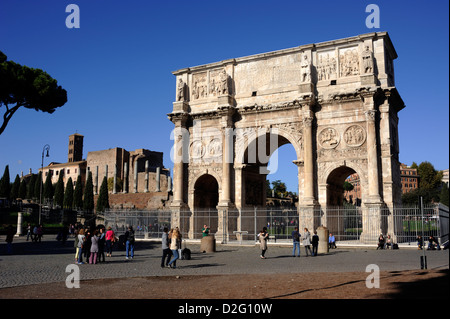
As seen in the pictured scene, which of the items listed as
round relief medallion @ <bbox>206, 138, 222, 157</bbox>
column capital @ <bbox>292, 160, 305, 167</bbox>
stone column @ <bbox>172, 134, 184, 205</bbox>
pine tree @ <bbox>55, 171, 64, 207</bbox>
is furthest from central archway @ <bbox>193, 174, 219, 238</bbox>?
pine tree @ <bbox>55, 171, 64, 207</bbox>

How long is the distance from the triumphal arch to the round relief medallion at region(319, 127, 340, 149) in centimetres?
5

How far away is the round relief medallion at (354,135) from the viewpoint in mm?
21344

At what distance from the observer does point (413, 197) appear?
197 ft

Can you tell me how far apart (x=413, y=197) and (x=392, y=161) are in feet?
143

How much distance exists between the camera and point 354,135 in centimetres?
2156

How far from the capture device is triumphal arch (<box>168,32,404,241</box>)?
2095cm

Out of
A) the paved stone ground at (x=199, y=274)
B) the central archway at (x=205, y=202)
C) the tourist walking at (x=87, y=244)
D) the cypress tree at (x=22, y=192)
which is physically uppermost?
the cypress tree at (x=22, y=192)

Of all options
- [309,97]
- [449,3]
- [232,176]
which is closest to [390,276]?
[449,3]

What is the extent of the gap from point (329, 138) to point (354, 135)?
1.31m

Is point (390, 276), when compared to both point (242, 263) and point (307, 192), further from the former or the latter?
point (307, 192)

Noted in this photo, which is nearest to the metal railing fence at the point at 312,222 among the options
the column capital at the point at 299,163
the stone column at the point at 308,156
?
the stone column at the point at 308,156

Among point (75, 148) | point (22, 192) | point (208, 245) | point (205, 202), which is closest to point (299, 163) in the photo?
point (205, 202)

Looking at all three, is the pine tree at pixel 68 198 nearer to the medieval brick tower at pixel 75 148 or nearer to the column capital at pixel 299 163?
the column capital at pixel 299 163

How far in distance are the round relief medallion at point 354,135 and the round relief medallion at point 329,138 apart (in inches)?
20.2
